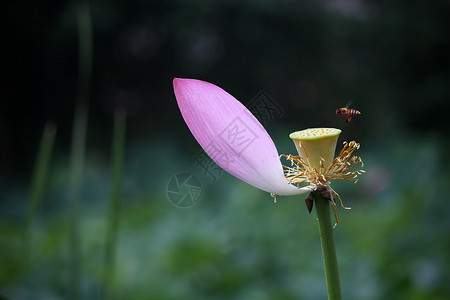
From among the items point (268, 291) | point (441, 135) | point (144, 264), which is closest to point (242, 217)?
point (144, 264)

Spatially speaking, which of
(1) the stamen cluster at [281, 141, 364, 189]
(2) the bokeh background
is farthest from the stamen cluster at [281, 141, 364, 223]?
(2) the bokeh background

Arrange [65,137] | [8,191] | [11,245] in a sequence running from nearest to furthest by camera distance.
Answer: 1. [11,245]
2. [8,191]
3. [65,137]

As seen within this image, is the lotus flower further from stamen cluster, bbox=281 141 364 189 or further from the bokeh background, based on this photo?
the bokeh background

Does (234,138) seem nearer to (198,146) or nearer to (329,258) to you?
(329,258)

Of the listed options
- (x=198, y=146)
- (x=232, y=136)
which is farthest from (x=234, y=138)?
(x=198, y=146)

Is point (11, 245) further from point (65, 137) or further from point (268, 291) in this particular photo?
point (65, 137)

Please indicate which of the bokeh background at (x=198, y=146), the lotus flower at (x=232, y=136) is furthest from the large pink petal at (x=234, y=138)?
the bokeh background at (x=198, y=146)
